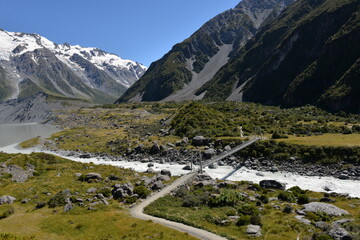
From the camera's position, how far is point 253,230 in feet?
78.7

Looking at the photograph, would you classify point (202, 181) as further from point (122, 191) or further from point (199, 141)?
point (199, 141)

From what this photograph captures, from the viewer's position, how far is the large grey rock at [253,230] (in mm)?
23509

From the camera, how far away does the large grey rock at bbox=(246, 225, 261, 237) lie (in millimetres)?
23509

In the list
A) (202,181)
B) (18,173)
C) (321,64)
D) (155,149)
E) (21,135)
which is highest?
(21,135)

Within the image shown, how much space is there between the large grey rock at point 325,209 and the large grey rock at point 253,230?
8661mm

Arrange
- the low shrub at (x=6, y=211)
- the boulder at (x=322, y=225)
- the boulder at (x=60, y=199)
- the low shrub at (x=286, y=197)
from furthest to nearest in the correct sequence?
the low shrub at (x=286, y=197), the boulder at (x=60, y=199), the low shrub at (x=6, y=211), the boulder at (x=322, y=225)

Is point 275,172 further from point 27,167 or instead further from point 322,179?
point 27,167

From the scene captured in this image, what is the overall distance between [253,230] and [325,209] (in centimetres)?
1101

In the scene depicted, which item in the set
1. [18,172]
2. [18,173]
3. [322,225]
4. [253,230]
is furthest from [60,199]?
[322,225]

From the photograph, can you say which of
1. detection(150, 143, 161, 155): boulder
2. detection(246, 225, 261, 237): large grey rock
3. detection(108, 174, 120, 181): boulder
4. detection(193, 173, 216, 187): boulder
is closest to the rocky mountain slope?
detection(150, 143, 161, 155): boulder

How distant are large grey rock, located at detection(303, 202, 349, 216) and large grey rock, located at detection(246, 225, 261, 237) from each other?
8.66 m

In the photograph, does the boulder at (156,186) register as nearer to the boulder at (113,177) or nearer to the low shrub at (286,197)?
the boulder at (113,177)

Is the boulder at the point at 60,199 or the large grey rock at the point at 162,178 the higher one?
the boulder at the point at 60,199

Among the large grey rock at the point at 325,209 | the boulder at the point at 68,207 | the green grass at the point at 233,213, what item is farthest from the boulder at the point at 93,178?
the large grey rock at the point at 325,209
